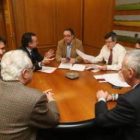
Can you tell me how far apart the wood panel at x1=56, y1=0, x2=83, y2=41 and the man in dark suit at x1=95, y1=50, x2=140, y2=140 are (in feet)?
10.6

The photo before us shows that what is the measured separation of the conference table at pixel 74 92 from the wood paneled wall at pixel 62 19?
1.84 meters

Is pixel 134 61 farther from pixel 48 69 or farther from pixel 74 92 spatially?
pixel 48 69

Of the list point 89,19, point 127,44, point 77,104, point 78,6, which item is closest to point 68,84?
point 77,104

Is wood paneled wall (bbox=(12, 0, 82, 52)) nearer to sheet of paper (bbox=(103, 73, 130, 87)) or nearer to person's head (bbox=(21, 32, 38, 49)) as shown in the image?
person's head (bbox=(21, 32, 38, 49))

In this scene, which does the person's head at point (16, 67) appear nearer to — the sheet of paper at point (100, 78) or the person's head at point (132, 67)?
the person's head at point (132, 67)

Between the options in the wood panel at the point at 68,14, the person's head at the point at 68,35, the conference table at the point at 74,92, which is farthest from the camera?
the wood panel at the point at 68,14

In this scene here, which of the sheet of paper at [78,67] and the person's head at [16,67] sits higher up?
the person's head at [16,67]

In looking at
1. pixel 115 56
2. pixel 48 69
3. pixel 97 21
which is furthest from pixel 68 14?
pixel 48 69

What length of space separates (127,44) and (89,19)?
1.34 meters

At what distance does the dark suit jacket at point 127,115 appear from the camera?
0.90 m

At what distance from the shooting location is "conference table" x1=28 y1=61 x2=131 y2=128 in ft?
3.79

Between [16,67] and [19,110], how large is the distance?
0.27 metres

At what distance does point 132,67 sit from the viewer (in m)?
0.98

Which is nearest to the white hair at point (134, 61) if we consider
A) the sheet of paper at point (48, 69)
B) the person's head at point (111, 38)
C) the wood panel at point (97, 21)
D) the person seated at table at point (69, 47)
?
the sheet of paper at point (48, 69)
